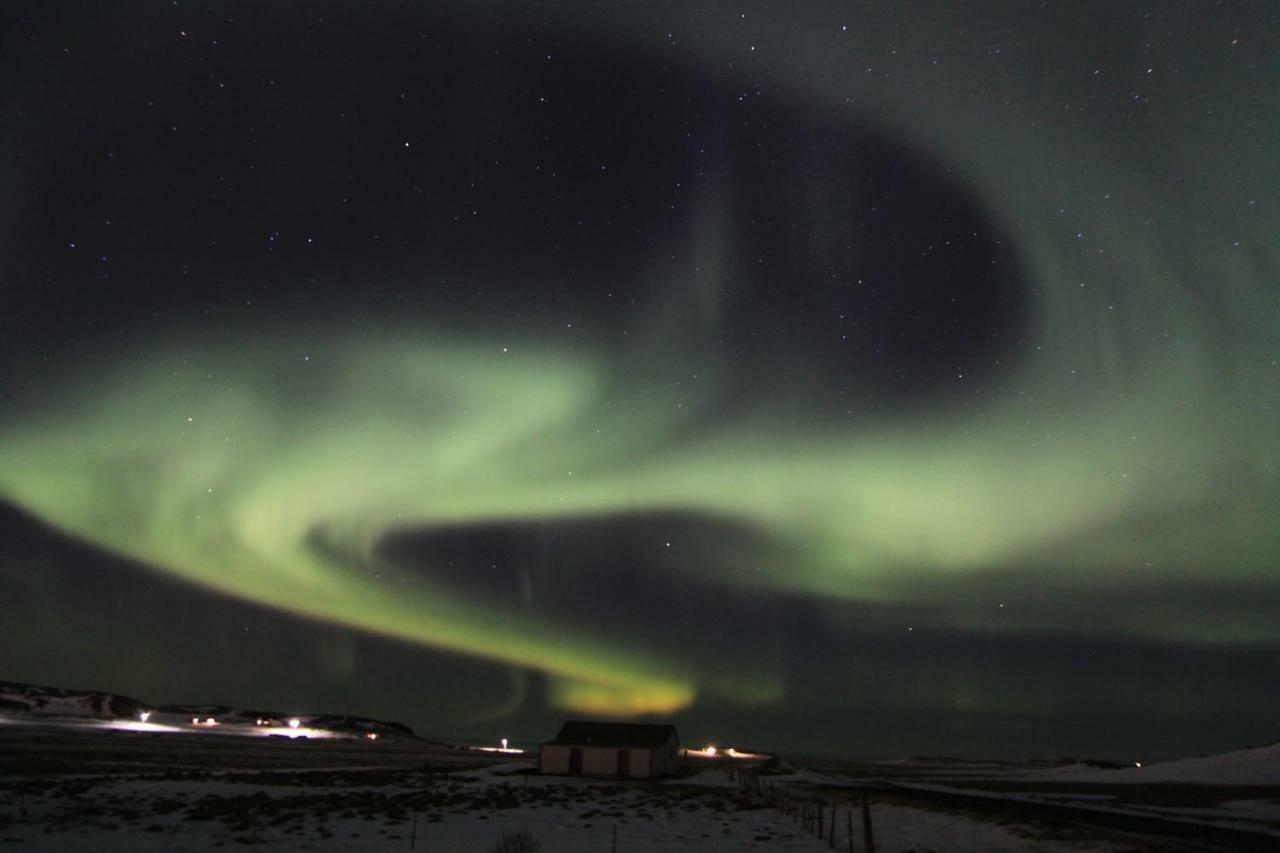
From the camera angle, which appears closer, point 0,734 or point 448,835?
point 448,835

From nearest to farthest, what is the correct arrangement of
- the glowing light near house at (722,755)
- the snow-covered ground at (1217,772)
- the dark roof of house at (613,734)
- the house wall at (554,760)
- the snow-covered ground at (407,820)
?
the snow-covered ground at (407,820) < the house wall at (554,760) < the dark roof of house at (613,734) < the snow-covered ground at (1217,772) < the glowing light near house at (722,755)

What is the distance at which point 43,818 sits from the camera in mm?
27359

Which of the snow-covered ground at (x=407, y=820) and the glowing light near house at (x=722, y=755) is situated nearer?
the snow-covered ground at (x=407, y=820)

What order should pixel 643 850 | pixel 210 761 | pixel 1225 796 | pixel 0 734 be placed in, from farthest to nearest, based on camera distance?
pixel 0 734 < pixel 210 761 < pixel 1225 796 < pixel 643 850

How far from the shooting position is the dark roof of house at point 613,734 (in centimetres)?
6009

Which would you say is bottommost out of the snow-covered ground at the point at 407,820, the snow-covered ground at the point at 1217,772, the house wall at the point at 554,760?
the snow-covered ground at the point at 407,820

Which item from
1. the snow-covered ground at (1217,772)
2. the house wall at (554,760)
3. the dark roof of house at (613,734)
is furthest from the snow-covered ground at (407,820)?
the snow-covered ground at (1217,772)

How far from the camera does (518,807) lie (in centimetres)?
3481

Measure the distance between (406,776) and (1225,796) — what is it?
45813mm

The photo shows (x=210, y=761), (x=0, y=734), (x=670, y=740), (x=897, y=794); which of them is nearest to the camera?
(x=897, y=794)

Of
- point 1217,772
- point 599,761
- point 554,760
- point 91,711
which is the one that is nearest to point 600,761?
point 599,761

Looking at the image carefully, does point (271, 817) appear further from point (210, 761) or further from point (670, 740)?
point (670, 740)

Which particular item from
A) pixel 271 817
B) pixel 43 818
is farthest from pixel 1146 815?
pixel 43 818

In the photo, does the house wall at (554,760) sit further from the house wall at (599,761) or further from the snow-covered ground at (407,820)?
the snow-covered ground at (407,820)
